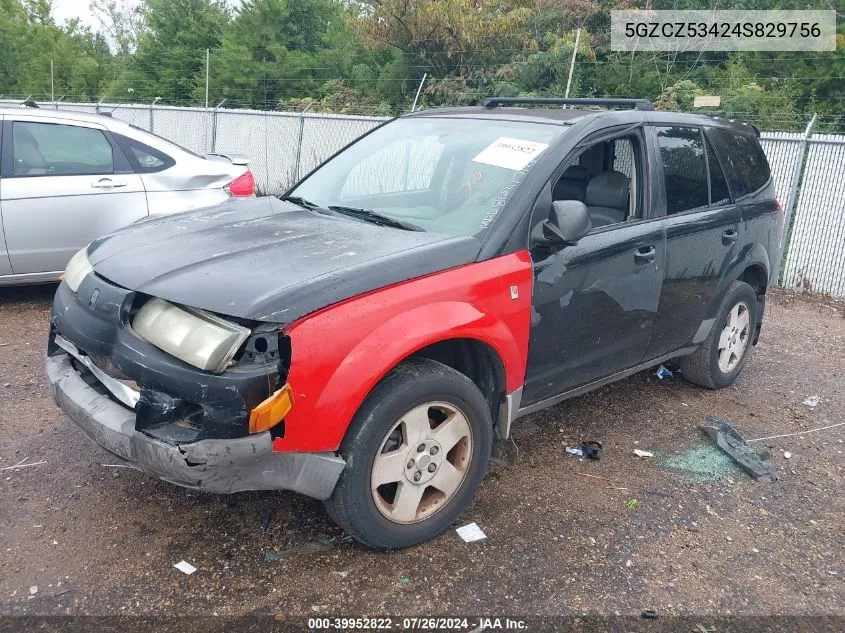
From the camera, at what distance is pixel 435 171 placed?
3.75 meters

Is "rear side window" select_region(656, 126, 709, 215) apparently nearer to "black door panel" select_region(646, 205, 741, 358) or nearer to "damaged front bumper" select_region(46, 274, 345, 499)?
"black door panel" select_region(646, 205, 741, 358)

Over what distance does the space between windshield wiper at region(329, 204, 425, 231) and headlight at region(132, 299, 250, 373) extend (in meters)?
1.10

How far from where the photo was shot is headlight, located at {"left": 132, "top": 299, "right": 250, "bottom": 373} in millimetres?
2523

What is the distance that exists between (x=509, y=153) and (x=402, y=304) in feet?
3.94

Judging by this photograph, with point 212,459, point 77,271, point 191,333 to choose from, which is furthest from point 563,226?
point 77,271

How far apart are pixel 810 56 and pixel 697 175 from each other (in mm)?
17405

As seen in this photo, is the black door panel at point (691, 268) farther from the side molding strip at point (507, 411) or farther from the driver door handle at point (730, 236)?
the side molding strip at point (507, 411)

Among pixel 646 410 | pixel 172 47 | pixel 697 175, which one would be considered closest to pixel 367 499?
pixel 646 410

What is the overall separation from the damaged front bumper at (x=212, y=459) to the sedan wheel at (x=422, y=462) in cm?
27

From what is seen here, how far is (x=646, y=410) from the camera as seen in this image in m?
4.78

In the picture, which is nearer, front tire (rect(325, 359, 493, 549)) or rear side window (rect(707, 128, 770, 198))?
front tire (rect(325, 359, 493, 549))

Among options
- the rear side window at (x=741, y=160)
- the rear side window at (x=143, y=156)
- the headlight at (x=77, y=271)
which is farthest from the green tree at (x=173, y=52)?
the headlight at (x=77, y=271)

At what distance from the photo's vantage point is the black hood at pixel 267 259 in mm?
2621

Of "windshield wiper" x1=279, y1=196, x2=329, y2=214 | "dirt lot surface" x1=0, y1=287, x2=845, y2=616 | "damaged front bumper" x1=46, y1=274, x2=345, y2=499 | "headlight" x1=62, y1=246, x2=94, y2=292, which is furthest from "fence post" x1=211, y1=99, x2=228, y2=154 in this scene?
"damaged front bumper" x1=46, y1=274, x2=345, y2=499
